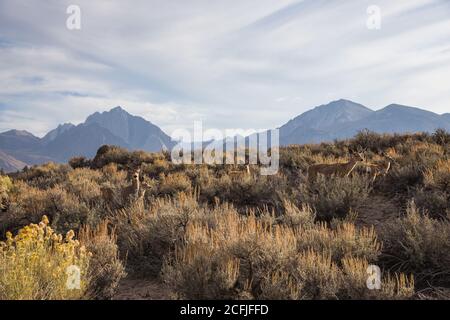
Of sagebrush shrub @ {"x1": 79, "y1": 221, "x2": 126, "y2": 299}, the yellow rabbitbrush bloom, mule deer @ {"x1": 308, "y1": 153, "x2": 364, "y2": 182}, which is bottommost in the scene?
sagebrush shrub @ {"x1": 79, "y1": 221, "x2": 126, "y2": 299}

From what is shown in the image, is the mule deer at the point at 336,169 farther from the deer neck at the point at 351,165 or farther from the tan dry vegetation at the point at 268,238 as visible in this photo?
the tan dry vegetation at the point at 268,238

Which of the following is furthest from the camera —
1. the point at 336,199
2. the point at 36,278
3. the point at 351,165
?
the point at 351,165

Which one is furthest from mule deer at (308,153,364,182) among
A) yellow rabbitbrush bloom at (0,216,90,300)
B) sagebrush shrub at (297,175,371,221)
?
yellow rabbitbrush bloom at (0,216,90,300)

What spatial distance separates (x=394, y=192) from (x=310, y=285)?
5.92 meters

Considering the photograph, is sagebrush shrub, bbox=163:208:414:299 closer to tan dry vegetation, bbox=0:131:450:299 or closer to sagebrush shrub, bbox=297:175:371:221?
tan dry vegetation, bbox=0:131:450:299

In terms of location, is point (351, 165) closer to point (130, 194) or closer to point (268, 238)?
point (130, 194)

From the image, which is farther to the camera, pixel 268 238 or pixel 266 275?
pixel 268 238

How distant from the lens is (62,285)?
3615 millimetres

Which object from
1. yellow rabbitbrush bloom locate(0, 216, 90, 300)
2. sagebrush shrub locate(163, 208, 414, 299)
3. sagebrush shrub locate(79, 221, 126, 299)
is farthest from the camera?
sagebrush shrub locate(79, 221, 126, 299)

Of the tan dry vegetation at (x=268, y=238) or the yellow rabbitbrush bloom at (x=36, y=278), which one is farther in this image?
the tan dry vegetation at (x=268, y=238)

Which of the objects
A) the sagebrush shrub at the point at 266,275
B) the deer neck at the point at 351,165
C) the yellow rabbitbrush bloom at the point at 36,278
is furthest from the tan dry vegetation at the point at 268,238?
the deer neck at the point at 351,165

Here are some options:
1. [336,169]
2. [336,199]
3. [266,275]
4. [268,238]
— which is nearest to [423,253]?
[268,238]

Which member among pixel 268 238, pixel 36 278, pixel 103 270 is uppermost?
pixel 268 238
